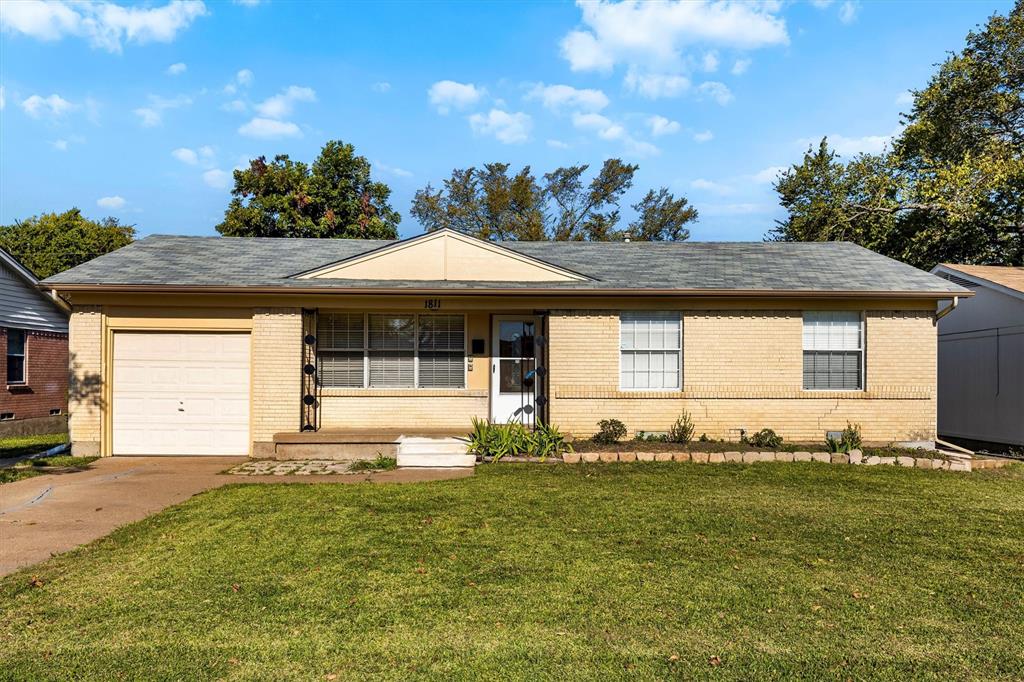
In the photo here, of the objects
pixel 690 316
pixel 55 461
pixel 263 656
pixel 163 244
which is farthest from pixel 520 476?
pixel 163 244

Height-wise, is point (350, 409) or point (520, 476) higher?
point (350, 409)

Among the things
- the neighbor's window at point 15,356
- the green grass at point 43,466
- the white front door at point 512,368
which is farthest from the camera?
the neighbor's window at point 15,356

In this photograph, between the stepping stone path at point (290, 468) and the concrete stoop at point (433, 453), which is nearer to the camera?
the stepping stone path at point (290, 468)

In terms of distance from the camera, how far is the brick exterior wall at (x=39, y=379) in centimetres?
1526

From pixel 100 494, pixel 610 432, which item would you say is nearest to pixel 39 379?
pixel 100 494

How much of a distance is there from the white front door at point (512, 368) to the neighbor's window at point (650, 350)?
1.81m

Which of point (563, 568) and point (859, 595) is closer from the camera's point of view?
point (859, 595)

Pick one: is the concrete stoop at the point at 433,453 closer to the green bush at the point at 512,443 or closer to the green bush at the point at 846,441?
the green bush at the point at 512,443

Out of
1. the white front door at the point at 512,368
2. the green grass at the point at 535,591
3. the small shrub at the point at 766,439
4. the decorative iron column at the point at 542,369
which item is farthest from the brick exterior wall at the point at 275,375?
the small shrub at the point at 766,439

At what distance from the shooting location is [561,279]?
36.9ft

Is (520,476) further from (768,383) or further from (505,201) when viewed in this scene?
(505,201)

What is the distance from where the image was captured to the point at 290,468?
9.66m

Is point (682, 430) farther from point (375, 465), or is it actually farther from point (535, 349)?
point (375, 465)

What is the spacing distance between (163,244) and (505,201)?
2342 centimetres
